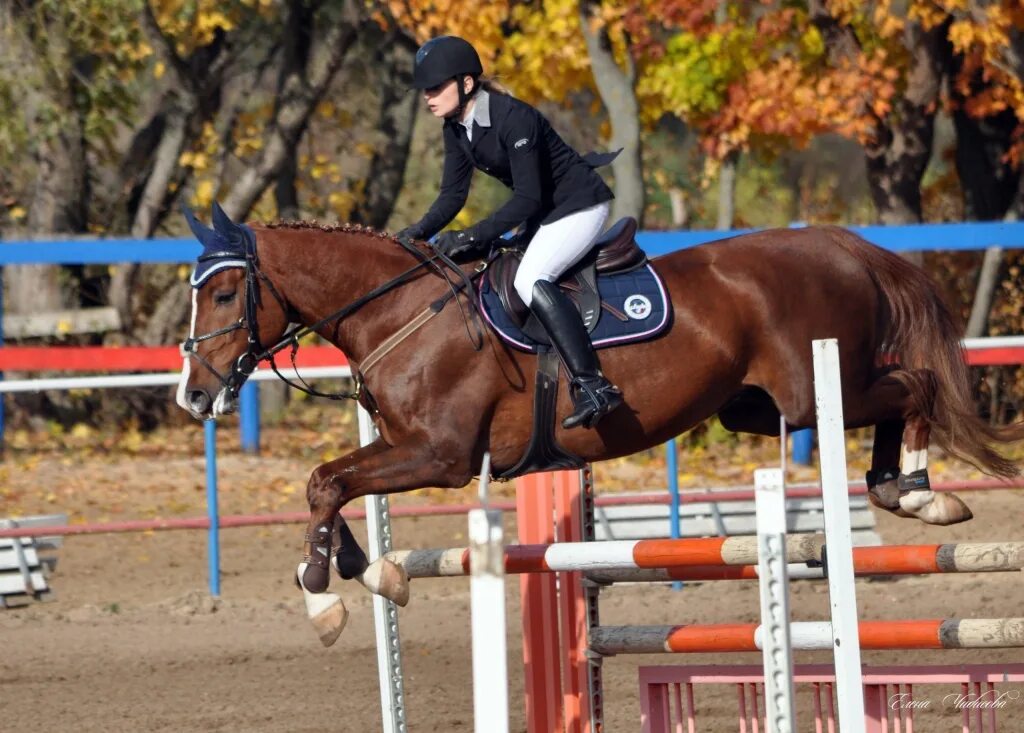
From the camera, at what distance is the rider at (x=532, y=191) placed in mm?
5129

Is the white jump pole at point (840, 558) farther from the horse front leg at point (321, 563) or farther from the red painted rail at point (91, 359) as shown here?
the red painted rail at point (91, 359)

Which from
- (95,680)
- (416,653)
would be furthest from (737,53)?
(95,680)

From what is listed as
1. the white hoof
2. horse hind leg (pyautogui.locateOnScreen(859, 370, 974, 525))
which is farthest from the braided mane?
horse hind leg (pyautogui.locateOnScreen(859, 370, 974, 525))

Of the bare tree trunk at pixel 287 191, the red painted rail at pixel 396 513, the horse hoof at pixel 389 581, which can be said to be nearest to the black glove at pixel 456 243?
the horse hoof at pixel 389 581

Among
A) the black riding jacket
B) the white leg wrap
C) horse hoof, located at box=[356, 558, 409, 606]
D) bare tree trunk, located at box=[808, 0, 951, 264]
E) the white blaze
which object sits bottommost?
horse hoof, located at box=[356, 558, 409, 606]

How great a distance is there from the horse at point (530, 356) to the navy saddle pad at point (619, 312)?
0.05 m

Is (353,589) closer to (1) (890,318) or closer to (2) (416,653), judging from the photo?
(2) (416,653)

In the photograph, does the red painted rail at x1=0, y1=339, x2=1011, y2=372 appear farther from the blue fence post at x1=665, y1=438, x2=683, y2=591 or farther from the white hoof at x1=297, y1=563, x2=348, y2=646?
the white hoof at x1=297, y1=563, x2=348, y2=646

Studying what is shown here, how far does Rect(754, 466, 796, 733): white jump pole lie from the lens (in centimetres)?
354

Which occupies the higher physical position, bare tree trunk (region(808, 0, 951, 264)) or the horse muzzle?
bare tree trunk (region(808, 0, 951, 264))

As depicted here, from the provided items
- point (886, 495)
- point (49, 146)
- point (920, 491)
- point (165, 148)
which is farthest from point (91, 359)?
point (920, 491)

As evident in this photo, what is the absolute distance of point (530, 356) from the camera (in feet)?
17.5

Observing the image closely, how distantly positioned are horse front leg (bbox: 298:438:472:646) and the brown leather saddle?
529 millimetres

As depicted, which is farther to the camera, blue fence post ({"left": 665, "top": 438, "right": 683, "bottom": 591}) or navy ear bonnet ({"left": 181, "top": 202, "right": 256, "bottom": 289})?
blue fence post ({"left": 665, "top": 438, "right": 683, "bottom": 591})
